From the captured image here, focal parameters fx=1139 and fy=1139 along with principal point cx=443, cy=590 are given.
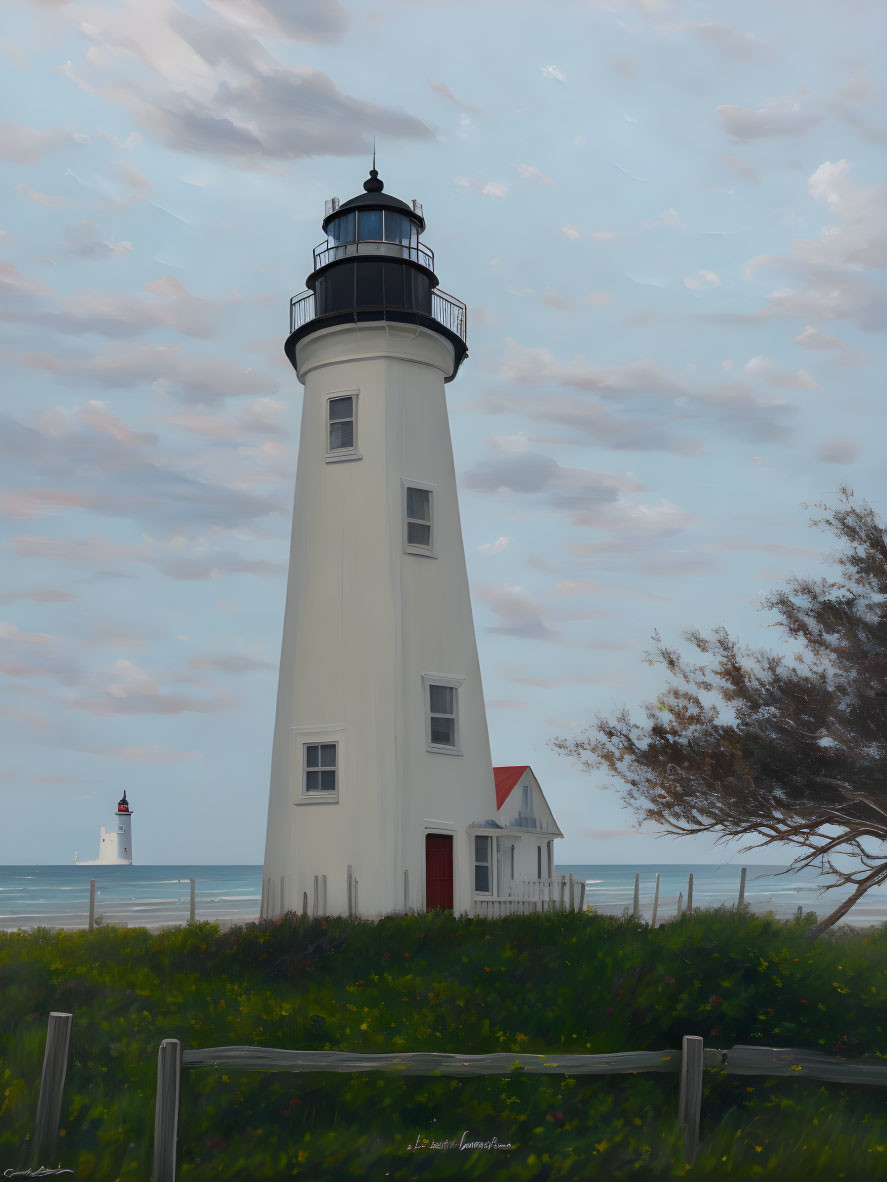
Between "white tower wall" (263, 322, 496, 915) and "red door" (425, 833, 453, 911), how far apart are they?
0.16m

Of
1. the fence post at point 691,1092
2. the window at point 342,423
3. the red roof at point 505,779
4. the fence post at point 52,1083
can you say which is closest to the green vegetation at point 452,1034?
the fence post at point 691,1092

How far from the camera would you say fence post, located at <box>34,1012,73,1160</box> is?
356 inches

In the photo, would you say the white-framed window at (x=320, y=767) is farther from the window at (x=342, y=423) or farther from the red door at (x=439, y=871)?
the window at (x=342, y=423)

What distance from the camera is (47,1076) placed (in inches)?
362

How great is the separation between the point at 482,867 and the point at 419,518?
644 cm

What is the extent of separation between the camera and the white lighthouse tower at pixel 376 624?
19.5 meters

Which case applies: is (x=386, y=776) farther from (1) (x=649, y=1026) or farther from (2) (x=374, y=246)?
(2) (x=374, y=246)

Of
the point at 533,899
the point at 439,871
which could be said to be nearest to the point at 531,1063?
the point at 439,871

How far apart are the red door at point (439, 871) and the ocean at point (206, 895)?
29.4 metres

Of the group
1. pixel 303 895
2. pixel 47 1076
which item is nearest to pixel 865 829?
pixel 303 895

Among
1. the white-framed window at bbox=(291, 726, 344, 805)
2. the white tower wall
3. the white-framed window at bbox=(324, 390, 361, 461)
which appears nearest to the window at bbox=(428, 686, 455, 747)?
the white tower wall

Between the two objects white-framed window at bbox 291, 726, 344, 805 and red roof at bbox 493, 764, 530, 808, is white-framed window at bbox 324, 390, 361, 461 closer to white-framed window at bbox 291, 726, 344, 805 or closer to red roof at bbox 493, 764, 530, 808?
white-framed window at bbox 291, 726, 344, 805

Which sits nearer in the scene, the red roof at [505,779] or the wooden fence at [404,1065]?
the wooden fence at [404,1065]

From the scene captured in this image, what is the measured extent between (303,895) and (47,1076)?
10519 mm
